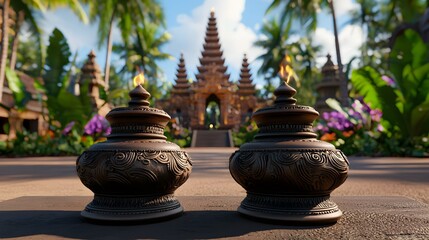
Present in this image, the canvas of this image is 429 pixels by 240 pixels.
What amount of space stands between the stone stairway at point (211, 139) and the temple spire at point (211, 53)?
24.1ft

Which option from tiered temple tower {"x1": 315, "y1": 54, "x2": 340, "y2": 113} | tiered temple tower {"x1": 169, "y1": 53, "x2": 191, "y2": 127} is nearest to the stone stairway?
tiered temple tower {"x1": 169, "y1": 53, "x2": 191, "y2": 127}

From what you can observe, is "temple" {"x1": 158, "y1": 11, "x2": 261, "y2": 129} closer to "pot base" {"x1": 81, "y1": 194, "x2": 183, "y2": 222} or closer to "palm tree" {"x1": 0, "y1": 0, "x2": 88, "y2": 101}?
"palm tree" {"x1": 0, "y1": 0, "x2": 88, "y2": 101}

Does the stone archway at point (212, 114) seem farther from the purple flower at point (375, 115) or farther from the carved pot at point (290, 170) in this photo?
the carved pot at point (290, 170)

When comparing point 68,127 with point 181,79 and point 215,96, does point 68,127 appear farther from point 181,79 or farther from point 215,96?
→ point 181,79

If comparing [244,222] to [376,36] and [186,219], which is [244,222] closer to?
[186,219]

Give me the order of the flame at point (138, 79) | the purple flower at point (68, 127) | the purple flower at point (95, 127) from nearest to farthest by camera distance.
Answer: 1. the flame at point (138, 79)
2. the purple flower at point (68, 127)
3. the purple flower at point (95, 127)

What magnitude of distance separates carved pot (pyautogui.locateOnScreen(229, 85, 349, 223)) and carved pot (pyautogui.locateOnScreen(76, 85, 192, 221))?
0.36 m

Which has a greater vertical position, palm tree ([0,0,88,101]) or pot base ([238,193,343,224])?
palm tree ([0,0,88,101])

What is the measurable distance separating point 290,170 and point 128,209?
0.76m

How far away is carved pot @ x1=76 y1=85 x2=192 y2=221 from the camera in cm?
142

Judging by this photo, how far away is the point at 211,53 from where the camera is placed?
2531 centimetres

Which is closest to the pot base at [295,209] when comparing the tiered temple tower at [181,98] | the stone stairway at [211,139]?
the stone stairway at [211,139]

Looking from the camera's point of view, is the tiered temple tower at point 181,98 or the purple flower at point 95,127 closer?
the purple flower at point 95,127

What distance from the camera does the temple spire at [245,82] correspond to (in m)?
24.7
